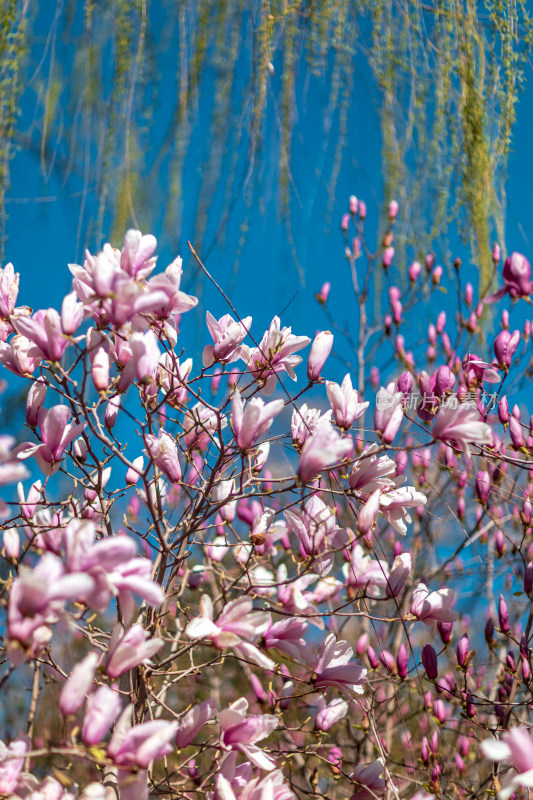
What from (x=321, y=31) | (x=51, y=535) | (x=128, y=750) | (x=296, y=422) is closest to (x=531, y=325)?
(x=321, y=31)

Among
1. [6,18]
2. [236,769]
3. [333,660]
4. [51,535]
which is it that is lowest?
[236,769]

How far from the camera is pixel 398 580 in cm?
102

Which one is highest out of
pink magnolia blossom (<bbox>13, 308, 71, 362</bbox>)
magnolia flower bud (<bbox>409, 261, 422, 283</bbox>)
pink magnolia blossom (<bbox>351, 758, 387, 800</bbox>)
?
magnolia flower bud (<bbox>409, 261, 422, 283</bbox>)

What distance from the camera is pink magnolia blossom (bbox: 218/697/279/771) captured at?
0.84 meters

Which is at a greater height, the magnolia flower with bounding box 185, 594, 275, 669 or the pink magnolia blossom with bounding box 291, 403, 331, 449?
the pink magnolia blossom with bounding box 291, 403, 331, 449

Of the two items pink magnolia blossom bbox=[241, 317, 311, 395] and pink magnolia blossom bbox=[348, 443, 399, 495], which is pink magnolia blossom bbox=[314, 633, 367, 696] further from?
pink magnolia blossom bbox=[241, 317, 311, 395]

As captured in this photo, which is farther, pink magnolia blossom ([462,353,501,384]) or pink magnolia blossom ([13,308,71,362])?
pink magnolia blossom ([462,353,501,384])

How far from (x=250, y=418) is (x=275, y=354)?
19cm

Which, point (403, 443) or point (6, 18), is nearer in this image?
point (6, 18)

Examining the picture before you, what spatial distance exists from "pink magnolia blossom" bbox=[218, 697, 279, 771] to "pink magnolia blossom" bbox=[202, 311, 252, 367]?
0.50 metres

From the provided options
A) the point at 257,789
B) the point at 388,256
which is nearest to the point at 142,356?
the point at 257,789

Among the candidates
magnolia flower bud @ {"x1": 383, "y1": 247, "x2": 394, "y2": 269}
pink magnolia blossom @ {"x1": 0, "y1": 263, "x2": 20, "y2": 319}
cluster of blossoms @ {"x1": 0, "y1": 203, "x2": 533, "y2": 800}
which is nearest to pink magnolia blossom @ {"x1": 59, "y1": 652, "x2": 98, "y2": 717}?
cluster of blossoms @ {"x1": 0, "y1": 203, "x2": 533, "y2": 800}

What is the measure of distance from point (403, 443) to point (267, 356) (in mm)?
1423

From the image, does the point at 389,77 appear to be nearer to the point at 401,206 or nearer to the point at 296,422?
the point at 401,206
